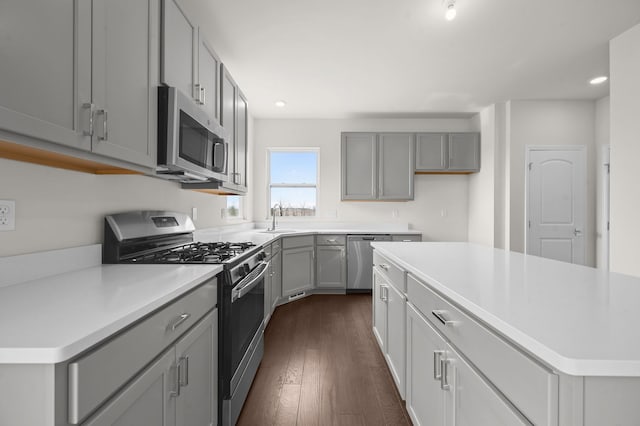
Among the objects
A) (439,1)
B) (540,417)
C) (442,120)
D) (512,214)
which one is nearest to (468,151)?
(442,120)

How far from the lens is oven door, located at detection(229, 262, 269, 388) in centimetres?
171

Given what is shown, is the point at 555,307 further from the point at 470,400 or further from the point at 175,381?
the point at 175,381

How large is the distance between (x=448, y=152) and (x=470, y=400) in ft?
14.3

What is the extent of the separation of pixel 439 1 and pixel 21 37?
243cm

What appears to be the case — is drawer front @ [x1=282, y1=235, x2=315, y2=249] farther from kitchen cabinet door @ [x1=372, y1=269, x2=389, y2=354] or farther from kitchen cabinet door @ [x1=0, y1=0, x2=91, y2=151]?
kitchen cabinet door @ [x1=0, y1=0, x2=91, y2=151]

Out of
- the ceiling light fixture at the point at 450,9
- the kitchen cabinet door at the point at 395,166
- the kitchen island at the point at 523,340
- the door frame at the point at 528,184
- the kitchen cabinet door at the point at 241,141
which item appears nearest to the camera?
the kitchen island at the point at 523,340

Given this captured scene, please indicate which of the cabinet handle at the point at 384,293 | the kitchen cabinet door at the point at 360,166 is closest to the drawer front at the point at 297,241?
the kitchen cabinet door at the point at 360,166

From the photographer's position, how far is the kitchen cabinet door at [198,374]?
1213 millimetres

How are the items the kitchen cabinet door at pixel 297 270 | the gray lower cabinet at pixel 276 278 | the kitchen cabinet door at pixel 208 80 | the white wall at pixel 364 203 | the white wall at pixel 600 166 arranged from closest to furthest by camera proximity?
the kitchen cabinet door at pixel 208 80
the gray lower cabinet at pixel 276 278
the kitchen cabinet door at pixel 297 270
the white wall at pixel 600 166
the white wall at pixel 364 203

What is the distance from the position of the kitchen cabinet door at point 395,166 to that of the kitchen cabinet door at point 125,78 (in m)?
3.65

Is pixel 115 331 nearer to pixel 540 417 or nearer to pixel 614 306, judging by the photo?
pixel 540 417

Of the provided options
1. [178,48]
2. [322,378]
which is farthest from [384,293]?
[178,48]

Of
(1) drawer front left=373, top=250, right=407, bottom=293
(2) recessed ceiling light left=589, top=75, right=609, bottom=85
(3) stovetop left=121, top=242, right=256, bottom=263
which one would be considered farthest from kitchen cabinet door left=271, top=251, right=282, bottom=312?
(2) recessed ceiling light left=589, top=75, right=609, bottom=85

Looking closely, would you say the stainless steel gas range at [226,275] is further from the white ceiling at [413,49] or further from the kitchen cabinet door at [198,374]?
the white ceiling at [413,49]
